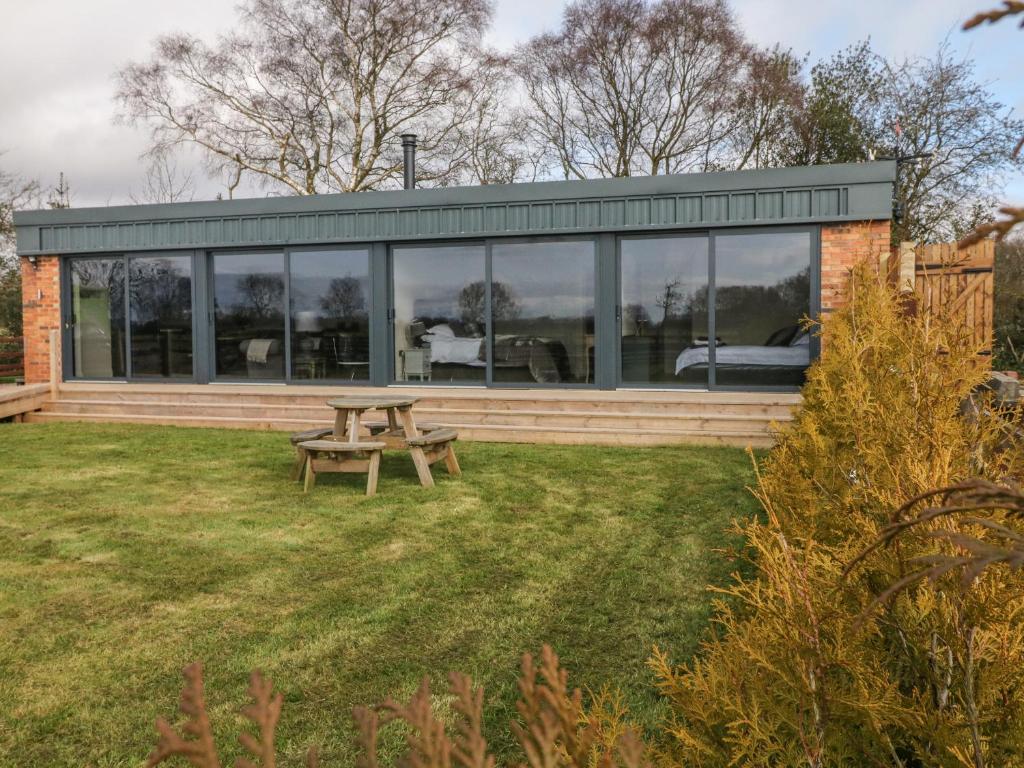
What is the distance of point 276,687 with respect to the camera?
306cm

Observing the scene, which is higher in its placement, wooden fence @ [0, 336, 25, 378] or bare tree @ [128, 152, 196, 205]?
bare tree @ [128, 152, 196, 205]

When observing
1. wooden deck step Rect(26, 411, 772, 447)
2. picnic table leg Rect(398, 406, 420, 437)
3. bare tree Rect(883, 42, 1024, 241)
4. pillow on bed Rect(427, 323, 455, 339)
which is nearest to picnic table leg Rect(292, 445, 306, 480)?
picnic table leg Rect(398, 406, 420, 437)

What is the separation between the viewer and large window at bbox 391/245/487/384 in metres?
11.5

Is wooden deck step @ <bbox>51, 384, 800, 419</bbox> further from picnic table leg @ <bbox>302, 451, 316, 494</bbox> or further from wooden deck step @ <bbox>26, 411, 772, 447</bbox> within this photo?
picnic table leg @ <bbox>302, 451, 316, 494</bbox>

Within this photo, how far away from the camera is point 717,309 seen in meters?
10.6

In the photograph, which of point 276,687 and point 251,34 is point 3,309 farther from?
point 276,687

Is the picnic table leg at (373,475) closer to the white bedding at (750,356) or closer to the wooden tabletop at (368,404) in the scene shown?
the wooden tabletop at (368,404)

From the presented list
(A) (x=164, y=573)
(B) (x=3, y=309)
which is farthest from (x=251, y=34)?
(A) (x=164, y=573)

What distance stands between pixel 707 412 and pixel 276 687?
7.40m

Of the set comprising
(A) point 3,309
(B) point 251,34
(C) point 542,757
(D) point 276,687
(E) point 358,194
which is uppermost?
(B) point 251,34

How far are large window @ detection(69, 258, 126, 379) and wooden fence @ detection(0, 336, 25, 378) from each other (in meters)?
3.59

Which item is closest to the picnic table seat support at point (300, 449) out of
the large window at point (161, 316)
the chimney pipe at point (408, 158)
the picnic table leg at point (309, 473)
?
the picnic table leg at point (309, 473)

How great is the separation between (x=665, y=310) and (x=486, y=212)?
9.25 feet

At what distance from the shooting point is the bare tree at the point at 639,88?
2227 cm
